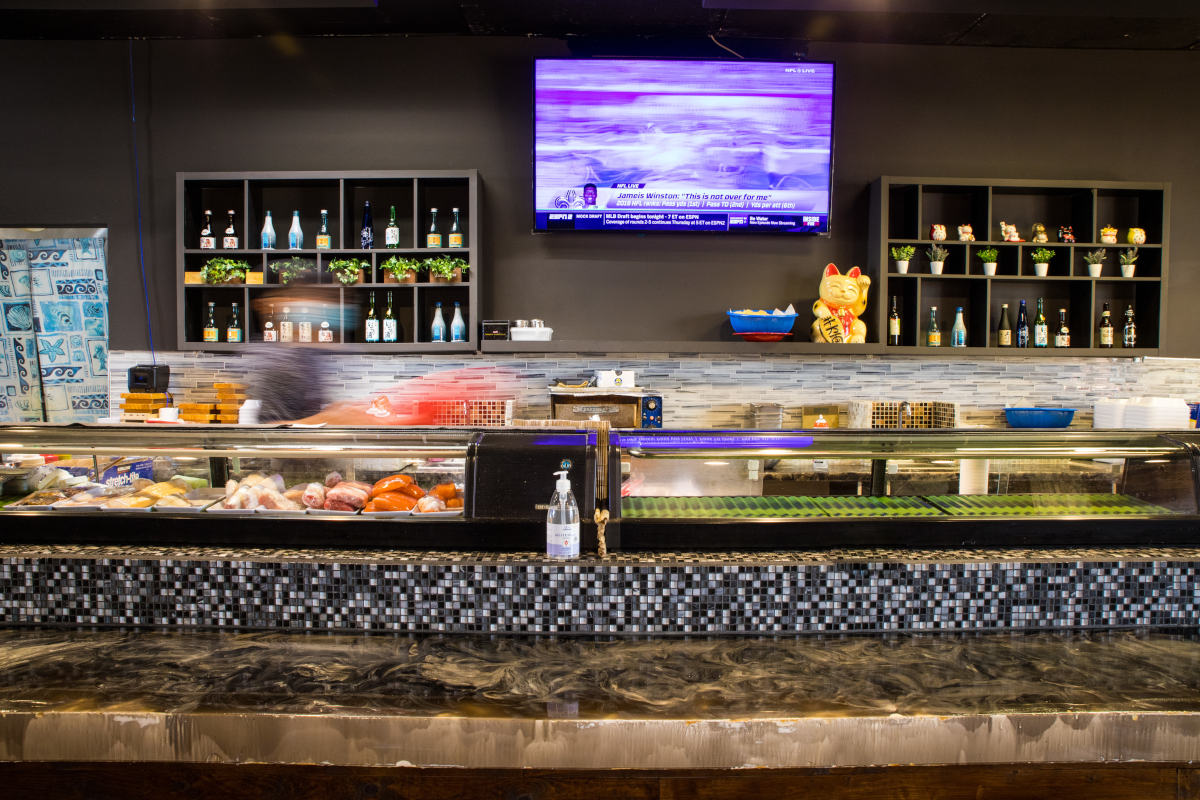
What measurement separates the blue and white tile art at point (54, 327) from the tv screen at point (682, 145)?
299 centimetres

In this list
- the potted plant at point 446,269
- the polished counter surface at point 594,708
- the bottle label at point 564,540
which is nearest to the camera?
the polished counter surface at point 594,708

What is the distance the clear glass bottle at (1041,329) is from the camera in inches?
168

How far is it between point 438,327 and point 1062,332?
12.8 ft

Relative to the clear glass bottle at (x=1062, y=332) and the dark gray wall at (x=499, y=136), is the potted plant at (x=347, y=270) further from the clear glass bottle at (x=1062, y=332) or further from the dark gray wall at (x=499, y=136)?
the clear glass bottle at (x=1062, y=332)

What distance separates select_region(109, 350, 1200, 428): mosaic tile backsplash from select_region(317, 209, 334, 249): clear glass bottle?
2.38ft

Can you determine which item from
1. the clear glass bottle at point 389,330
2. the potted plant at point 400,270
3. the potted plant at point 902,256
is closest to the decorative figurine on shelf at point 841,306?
the potted plant at point 902,256

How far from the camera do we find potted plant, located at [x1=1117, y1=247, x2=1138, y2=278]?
14.1 feet

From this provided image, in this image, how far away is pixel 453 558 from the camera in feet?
5.52

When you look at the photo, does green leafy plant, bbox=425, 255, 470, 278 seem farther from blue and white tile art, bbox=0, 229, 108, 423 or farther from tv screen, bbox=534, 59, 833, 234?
blue and white tile art, bbox=0, 229, 108, 423

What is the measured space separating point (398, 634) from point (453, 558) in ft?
0.71

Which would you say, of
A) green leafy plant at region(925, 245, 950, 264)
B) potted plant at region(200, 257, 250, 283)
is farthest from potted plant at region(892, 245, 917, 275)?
potted plant at region(200, 257, 250, 283)

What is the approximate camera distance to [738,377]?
14.8 feet

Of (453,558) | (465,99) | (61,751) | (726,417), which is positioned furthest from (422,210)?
(61,751)

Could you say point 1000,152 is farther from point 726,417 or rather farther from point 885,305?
point 726,417
